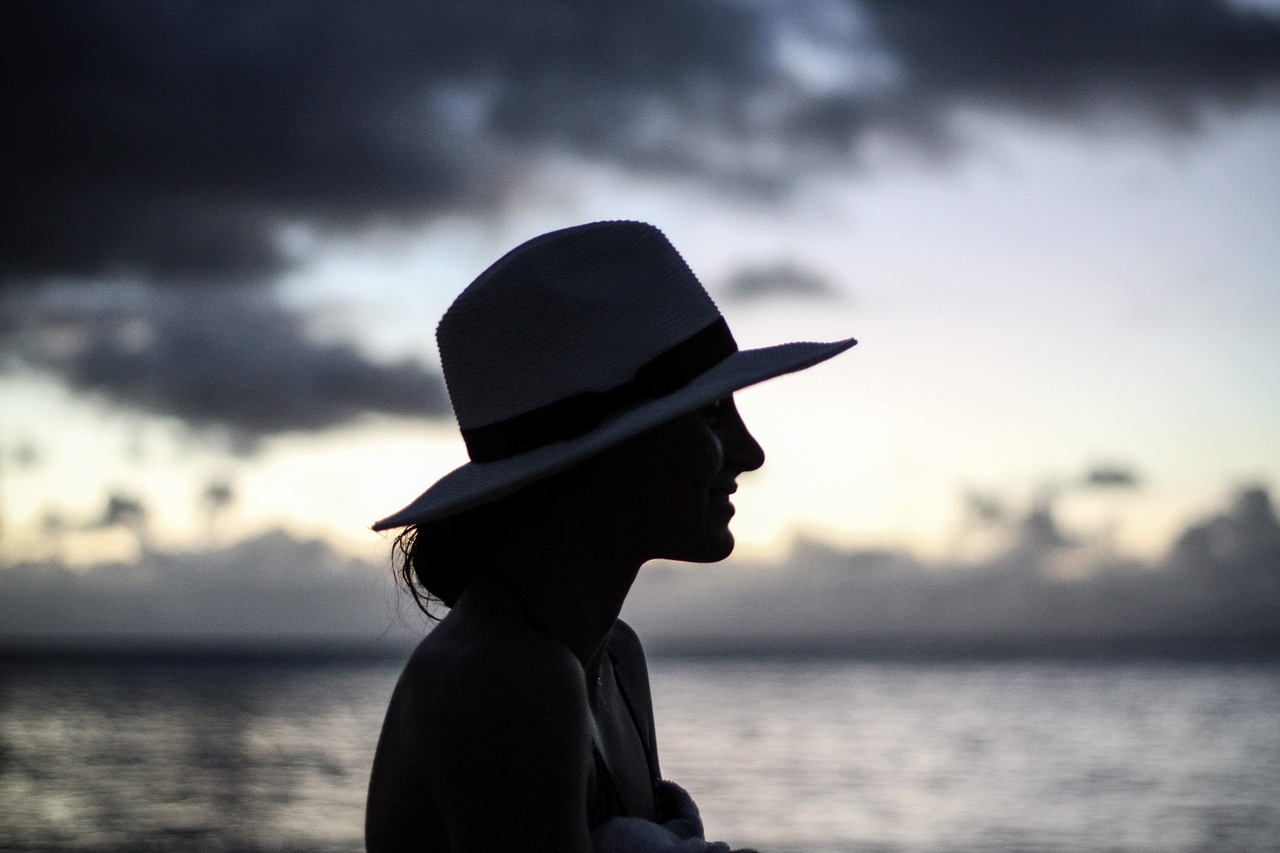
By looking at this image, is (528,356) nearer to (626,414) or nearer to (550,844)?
(626,414)

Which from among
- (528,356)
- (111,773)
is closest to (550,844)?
(528,356)

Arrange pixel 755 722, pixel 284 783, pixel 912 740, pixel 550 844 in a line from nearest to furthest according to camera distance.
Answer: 1. pixel 550 844
2. pixel 284 783
3. pixel 912 740
4. pixel 755 722

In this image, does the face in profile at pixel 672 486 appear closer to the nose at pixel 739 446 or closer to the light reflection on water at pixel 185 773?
the nose at pixel 739 446

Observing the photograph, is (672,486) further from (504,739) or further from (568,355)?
(504,739)

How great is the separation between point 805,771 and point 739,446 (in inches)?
1046

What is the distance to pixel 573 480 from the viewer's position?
1747 mm

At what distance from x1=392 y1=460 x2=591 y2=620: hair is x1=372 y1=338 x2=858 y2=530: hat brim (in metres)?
0.05

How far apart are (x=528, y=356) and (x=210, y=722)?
4527 cm

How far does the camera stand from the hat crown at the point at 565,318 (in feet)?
5.59

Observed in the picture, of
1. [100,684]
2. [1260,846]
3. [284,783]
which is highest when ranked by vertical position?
[100,684]

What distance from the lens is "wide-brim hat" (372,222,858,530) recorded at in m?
1.69

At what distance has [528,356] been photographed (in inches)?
67.9

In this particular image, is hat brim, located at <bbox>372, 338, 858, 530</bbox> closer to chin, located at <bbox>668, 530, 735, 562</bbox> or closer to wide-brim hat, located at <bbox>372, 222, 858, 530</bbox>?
wide-brim hat, located at <bbox>372, 222, 858, 530</bbox>

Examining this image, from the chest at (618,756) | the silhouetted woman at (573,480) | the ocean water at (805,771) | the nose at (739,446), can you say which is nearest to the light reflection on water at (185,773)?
the ocean water at (805,771)
